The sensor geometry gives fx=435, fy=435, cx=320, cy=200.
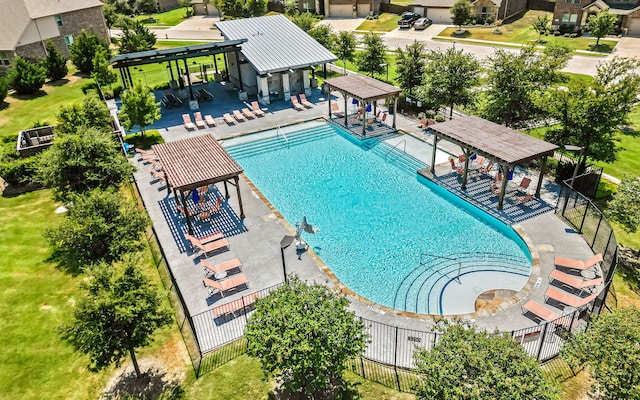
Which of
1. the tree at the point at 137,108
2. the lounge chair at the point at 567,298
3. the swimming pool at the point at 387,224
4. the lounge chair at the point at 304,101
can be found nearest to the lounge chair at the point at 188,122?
the tree at the point at 137,108

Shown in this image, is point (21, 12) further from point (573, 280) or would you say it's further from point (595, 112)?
point (573, 280)

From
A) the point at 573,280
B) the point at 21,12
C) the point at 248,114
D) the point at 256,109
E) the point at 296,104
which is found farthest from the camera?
the point at 21,12

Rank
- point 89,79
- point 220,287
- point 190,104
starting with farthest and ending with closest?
point 89,79 → point 190,104 → point 220,287

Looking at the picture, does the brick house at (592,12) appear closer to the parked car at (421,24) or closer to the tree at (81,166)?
the parked car at (421,24)

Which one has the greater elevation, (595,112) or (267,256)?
(595,112)

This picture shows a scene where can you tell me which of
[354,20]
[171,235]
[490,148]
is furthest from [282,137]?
[354,20]

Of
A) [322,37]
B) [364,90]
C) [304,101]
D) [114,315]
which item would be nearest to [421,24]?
[322,37]

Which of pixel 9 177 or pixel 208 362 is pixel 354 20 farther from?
pixel 208 362
